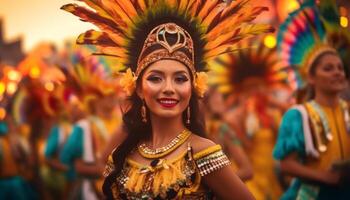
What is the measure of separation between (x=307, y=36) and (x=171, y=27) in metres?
2.71

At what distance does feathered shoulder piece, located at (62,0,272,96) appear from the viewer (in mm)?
4855

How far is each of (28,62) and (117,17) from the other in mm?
9998

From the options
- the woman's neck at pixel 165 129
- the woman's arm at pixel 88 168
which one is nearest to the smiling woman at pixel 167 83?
the woman's neck at pixel 165 129

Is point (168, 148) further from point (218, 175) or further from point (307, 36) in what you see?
point (307, 36)

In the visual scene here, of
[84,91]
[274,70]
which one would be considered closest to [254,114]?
[274,70]

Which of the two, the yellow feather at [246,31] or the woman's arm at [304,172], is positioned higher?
the yellow feather at [246,31]

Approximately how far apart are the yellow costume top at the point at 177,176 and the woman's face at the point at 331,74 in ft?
8.62

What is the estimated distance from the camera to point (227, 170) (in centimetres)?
465

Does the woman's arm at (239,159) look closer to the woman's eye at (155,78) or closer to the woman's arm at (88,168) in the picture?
the woman's arm at (88,168)

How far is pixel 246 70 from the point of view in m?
9.66

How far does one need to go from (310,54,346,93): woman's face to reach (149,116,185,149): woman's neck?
99.1 inches

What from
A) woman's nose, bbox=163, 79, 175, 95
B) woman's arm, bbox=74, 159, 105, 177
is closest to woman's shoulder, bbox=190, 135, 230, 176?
woman's nose, bbox=163, 79, 175, 95

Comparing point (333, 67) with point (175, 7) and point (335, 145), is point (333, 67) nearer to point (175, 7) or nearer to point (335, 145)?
point (335, 145)

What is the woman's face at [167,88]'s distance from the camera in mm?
4754
